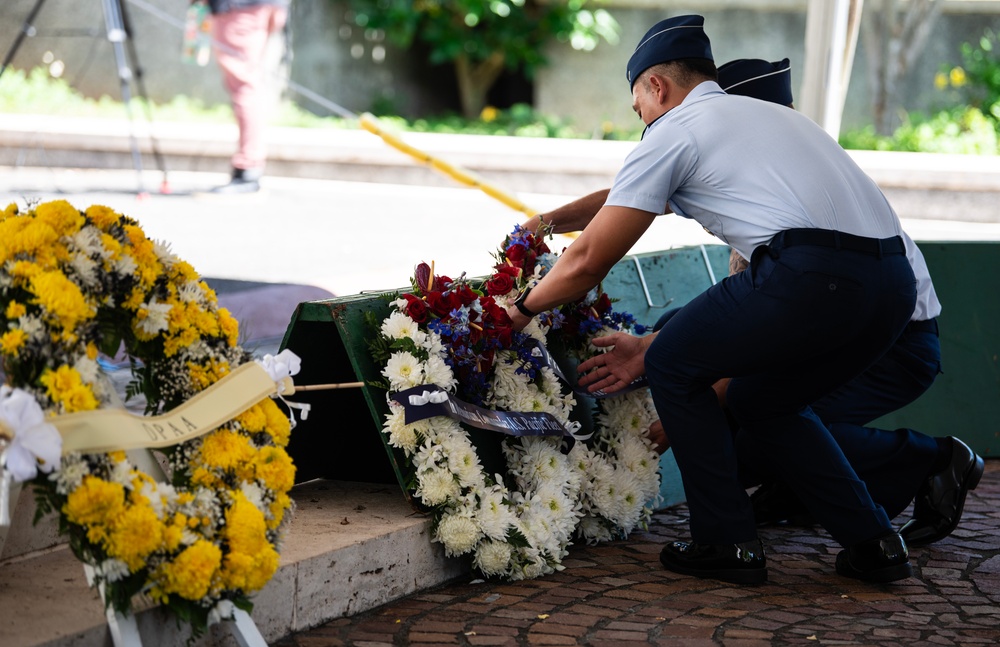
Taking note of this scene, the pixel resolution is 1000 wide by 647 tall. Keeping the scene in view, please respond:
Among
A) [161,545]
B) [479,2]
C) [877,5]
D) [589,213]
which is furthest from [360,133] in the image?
[161,545]

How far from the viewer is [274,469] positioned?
9.71 ft

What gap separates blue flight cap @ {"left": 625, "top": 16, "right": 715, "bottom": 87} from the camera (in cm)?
375

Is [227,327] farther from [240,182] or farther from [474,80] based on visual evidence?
[474,80]

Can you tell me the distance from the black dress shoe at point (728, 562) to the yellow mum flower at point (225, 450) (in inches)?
60.7

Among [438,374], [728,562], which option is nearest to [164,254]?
[438,374]

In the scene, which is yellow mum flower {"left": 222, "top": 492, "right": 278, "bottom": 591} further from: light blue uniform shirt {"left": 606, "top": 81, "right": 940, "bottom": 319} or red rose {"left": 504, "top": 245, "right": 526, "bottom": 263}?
red rose {"left": 504, "top": 245, "right": 526, "bottom": 263}

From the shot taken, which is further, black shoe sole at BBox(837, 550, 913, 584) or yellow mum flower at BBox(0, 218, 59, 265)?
black shoe sole at BBox(837, 550, 913, 584)

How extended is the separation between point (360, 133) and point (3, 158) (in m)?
3.39

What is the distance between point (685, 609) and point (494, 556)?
58 cm

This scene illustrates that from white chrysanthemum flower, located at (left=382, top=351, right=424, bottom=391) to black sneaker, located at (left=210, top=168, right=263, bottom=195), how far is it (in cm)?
674

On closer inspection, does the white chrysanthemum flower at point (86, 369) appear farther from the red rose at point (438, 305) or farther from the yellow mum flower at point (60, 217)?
the red rose at point (438, 305)

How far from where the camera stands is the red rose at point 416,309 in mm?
3746

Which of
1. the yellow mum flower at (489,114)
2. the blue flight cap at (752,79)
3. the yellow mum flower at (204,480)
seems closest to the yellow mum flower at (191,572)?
the yellow mum flower at (204,480)

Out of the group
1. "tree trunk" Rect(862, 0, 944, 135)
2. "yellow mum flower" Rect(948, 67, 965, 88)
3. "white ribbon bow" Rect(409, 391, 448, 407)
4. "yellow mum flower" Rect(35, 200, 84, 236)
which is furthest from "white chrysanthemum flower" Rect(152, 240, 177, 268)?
"yellow mum flower" Rect(948, 67, 965, 88)
